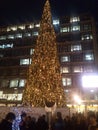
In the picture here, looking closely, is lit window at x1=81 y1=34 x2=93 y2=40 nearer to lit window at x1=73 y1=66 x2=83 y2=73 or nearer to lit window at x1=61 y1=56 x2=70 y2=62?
lit window at x1=61 y1=56 x2=70 y2=62

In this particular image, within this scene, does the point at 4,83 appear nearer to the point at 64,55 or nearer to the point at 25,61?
the point at 25,61

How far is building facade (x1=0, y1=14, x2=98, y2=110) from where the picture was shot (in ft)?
201

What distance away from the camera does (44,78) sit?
67.5ft

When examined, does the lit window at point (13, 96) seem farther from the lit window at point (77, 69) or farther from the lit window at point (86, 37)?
the lit window at point (86, 37)

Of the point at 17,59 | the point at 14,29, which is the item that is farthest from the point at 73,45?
the point at 14,29

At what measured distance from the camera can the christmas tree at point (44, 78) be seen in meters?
20.0

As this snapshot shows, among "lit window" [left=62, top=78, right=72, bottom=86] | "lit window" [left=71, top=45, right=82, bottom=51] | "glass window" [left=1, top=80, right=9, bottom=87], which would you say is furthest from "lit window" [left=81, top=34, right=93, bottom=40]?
"glass window" [left=1, top=80, right=9, bottom=87]

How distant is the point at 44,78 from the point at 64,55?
44729 millimetres

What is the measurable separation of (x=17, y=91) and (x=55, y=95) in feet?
149

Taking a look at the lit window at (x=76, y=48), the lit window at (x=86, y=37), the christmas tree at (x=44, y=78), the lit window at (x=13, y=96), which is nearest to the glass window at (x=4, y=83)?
the lit window at (x=13, y=96)

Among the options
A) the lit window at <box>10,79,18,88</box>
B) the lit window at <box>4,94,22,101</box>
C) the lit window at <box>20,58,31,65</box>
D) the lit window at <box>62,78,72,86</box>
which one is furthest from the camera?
the lit window at <box>20,58,31,65</box>

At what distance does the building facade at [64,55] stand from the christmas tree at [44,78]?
37891 millimetres

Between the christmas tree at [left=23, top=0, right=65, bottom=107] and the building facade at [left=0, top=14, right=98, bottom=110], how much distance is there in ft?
124

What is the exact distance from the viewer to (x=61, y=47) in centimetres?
6631
